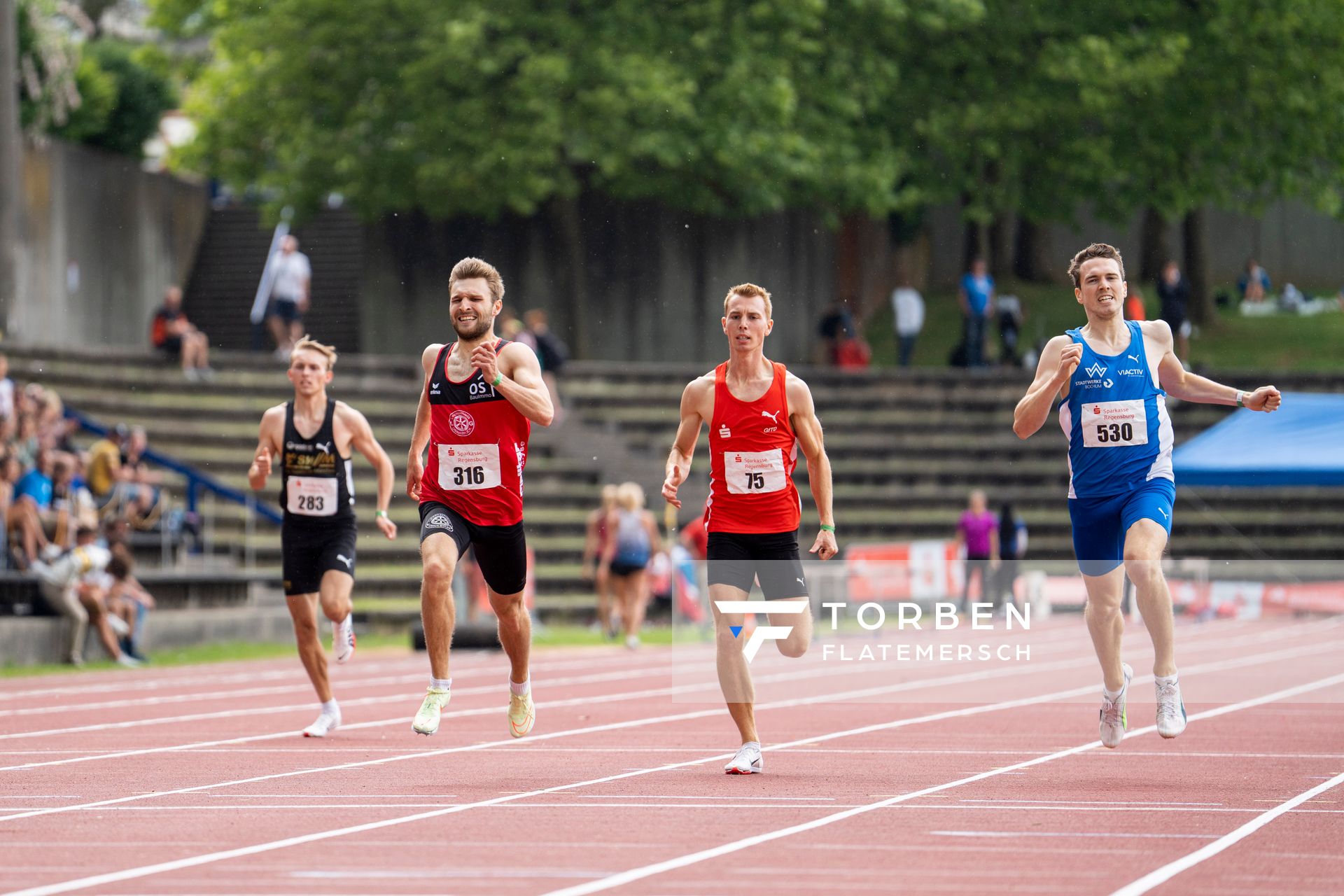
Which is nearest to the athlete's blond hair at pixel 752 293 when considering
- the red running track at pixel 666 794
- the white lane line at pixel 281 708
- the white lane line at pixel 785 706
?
the red running track at pixel 666 794

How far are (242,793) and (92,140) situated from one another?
31321mm

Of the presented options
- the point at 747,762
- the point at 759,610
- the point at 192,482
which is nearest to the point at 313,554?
the point at 759,610

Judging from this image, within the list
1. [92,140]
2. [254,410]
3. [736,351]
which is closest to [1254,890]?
[736,351]

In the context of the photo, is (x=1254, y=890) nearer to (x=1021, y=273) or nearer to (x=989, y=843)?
(x=989, y=843)

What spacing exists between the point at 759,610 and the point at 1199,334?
115ft

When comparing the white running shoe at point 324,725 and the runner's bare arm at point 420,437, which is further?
the white running shoe at point 324,725

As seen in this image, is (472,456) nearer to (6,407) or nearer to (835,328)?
(6,407)

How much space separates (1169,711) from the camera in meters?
10.8

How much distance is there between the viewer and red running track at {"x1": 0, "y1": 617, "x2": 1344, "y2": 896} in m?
7.49

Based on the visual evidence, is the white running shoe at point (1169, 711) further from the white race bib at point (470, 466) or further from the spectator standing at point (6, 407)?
the spectator standing at point (6, 407)

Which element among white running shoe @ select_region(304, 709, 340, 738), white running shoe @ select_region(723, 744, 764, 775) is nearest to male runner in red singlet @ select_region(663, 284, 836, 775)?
white running shoe @ select_region(723, 744, 764, 775)

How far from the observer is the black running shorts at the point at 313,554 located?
1307 centimetres

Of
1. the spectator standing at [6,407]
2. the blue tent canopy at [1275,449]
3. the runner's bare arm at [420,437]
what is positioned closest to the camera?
the runner's bare arm at [420,437]

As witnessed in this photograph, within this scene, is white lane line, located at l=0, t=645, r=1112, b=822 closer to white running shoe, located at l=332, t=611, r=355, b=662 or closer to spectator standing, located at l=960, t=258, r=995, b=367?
white running shoe, located at l=332, t=611, r=355, b=662
